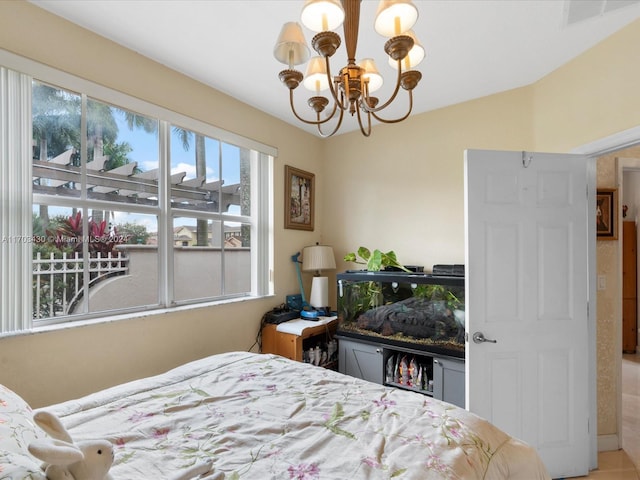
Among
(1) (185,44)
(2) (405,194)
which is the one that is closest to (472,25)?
(2) (405,194)

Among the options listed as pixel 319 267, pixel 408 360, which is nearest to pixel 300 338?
pixel 319 267

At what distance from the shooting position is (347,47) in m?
1.22

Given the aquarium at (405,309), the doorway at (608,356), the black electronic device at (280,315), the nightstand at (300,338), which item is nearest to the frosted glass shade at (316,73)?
the aquarium at (405,309)

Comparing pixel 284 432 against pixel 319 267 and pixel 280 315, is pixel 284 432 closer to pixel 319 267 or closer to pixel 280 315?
pixel 280 315

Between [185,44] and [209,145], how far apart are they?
0.76m

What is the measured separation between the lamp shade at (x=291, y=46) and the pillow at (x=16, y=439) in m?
1.40

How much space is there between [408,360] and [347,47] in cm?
222

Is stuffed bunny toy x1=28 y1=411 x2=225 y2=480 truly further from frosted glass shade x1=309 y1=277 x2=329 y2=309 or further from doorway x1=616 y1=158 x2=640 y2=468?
doorway x1=616 y1=158 x2=640 y2=468

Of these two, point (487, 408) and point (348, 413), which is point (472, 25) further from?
point (487, 408)

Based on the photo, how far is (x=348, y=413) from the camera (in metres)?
1.23

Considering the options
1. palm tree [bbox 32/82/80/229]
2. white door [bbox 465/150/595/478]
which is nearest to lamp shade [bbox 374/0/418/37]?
white door [bbox 465/150/595/478]

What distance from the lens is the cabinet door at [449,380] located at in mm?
2201

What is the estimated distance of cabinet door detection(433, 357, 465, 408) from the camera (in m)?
2.20

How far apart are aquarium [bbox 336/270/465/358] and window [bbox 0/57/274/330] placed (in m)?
0.87
